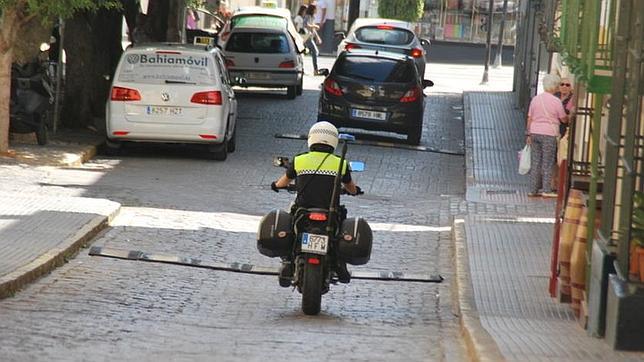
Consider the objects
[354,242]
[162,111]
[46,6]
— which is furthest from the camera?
[162,111]

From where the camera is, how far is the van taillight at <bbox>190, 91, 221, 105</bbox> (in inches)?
907

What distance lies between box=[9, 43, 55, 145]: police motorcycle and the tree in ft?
3.60

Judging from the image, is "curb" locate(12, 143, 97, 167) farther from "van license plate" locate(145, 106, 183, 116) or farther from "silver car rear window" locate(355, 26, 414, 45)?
"silver car rear window" locate(355, 26, 414, 45)

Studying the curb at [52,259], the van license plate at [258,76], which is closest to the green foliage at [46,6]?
the curb at [52,259]

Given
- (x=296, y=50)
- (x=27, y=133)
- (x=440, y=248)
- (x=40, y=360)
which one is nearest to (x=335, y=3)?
(x=296, y=50)

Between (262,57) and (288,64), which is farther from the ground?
(262,57)

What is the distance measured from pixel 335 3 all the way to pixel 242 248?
4289cm

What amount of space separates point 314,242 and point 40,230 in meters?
4.50

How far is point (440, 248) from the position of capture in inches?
671

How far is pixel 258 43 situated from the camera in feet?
111

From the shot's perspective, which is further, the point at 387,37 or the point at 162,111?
the point at 387,37

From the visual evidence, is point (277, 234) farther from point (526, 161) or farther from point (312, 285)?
point (526, 161)

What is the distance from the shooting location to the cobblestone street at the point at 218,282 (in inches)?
409

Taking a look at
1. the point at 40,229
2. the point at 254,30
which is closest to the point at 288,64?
the point at 254,30
